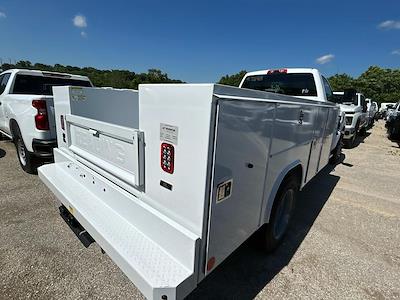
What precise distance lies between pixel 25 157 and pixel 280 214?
14.5 feet

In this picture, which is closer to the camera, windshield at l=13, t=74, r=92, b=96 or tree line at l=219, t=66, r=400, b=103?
windshield at l=13, t=74, r=92, b=96

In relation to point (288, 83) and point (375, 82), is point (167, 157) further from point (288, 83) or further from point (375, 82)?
point (375, 82)

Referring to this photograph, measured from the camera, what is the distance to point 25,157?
14.8 feet

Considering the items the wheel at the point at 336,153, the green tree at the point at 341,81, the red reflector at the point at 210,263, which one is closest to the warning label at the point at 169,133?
the red reflector at the point at 210,263

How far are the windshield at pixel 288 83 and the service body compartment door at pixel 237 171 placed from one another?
118 inches

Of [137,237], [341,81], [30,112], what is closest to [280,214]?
[137,237]

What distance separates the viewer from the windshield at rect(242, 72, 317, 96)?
441 centimetres

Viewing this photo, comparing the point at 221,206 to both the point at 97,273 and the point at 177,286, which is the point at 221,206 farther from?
the point at 97,273

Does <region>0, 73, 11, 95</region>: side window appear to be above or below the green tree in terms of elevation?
below

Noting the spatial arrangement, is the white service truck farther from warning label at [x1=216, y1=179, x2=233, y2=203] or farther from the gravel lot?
the gravel lot

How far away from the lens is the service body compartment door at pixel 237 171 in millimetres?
1436

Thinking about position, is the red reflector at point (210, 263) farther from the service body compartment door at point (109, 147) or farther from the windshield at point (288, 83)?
the windshield at point (288, 83)

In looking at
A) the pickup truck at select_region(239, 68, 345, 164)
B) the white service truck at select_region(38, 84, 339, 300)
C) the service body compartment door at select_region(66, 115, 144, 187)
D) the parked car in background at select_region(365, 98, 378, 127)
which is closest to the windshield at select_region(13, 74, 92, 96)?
the service body compartment door at select_region(66, 115, 144, 187)

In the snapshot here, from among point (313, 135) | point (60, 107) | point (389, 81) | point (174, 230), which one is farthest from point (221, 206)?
point (389, 81)
